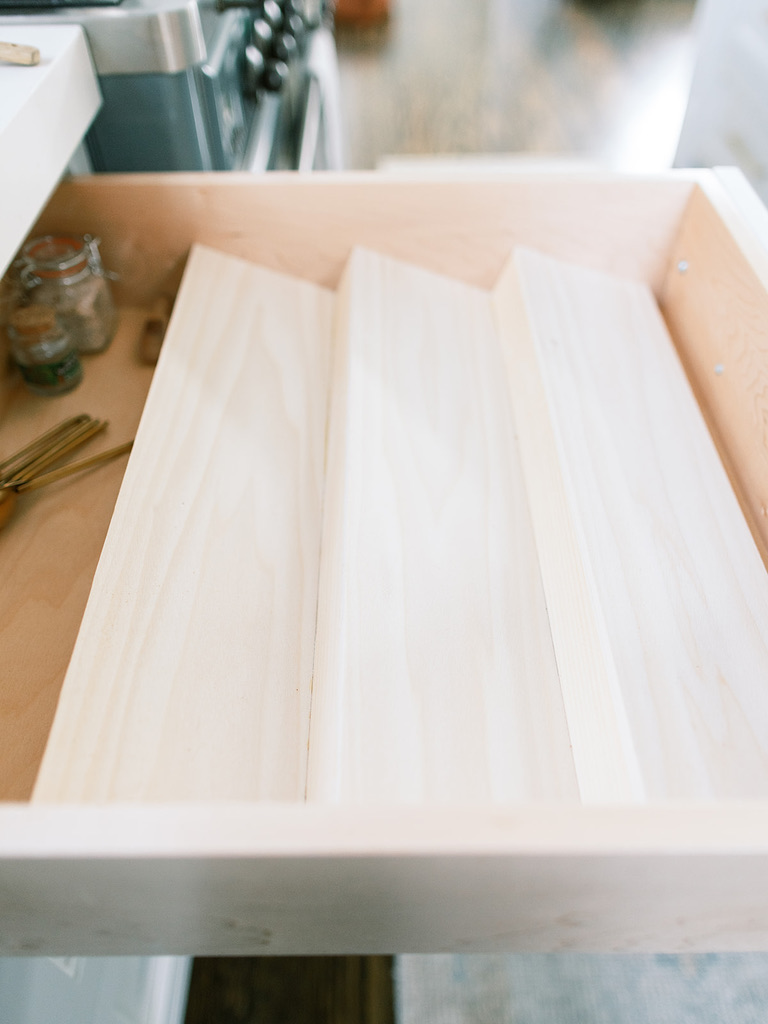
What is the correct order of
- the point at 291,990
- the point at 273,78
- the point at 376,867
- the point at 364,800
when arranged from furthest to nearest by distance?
1. the point at 273,78
2. the point at 291,990
3. the point at 364,800
4. the point at 376,867

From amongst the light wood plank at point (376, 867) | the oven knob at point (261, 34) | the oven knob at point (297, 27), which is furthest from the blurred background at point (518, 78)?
the light wood plank at point (376, 867)

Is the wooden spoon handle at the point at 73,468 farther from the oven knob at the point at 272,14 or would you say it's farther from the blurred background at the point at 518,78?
the blurred background at the point at 518,78

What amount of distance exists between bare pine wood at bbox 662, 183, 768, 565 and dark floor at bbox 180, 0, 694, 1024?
1.90 m

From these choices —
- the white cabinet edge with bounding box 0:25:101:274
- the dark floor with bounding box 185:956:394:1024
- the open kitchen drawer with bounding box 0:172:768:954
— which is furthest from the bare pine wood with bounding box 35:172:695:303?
the dark floor with bounding box 185:956:394:1024

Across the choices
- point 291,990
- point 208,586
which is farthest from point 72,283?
point 291,990

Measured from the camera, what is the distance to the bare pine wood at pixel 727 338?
0.74 meters

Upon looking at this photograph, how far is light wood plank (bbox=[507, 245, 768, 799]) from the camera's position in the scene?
0.57 m

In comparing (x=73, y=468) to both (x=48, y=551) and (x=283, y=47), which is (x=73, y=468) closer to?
(x=48, y=551)

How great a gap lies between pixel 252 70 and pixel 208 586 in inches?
31.9

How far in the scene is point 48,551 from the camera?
729 mm

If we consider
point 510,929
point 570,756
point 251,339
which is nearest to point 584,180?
point 251,339

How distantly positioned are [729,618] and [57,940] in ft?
1.79

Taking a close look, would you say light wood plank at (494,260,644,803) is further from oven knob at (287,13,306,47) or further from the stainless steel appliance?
oven knob at (287,13,306,47)

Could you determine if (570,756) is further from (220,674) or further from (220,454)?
(220,454)
